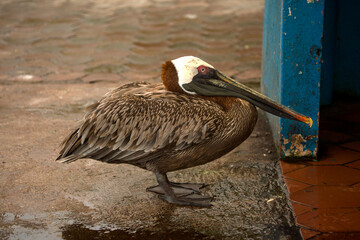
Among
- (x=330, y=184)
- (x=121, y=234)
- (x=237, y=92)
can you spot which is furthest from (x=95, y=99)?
(x=330, y=184)

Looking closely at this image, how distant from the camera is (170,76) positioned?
11.6 feet

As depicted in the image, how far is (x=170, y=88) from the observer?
3574mm

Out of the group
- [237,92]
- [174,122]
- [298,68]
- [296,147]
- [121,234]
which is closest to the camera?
[121,234]

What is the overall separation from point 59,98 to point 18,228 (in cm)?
253

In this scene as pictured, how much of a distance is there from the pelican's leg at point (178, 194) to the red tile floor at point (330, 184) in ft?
1.98

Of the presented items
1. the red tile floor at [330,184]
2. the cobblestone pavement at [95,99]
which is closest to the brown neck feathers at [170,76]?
the cobblestone pavement at [95,99]

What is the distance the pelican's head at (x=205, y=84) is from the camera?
351cm

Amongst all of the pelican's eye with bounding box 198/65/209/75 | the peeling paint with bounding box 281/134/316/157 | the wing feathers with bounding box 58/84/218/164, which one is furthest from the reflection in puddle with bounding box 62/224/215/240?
the peeling paint with bounding box 281/134/316/157

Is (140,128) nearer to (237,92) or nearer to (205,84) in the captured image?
(205,84)

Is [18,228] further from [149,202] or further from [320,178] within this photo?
[320,178]

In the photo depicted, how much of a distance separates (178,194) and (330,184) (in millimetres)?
1059

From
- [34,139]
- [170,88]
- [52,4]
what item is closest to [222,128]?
[170,88]

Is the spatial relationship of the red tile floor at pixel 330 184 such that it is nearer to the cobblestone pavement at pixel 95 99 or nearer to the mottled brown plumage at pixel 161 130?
the cobblestone pavement at pixel 95 99

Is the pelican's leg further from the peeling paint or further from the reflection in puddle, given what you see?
the peeling paint
